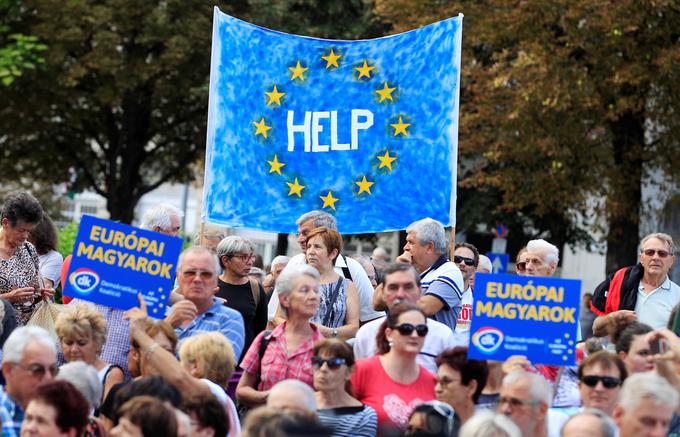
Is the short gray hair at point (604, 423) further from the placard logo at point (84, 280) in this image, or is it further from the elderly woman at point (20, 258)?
the elderly woman at point (20, 258)

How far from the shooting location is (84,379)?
264 inches

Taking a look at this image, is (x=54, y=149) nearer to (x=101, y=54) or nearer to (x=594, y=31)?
(x=101, y=54)

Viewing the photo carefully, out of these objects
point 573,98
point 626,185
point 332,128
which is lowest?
point 332,128

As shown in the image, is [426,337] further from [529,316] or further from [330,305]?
[330,305]

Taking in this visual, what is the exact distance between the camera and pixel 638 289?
10320 millimetres

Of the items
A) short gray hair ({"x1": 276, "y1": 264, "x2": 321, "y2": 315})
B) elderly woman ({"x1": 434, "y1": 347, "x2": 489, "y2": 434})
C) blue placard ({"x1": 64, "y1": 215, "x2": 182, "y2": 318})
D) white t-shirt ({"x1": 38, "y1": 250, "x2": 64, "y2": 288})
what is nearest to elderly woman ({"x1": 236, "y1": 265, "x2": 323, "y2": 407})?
short gray hair ({"x1": 276, "y1": 264, "x2": 321, "y2": 315})

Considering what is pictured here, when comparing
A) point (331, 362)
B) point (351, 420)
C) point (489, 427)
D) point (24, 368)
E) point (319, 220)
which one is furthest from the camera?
point (319, 220)

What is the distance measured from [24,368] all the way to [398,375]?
205 cm

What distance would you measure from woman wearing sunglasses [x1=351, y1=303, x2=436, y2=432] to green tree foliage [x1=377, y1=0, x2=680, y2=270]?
16.2 m

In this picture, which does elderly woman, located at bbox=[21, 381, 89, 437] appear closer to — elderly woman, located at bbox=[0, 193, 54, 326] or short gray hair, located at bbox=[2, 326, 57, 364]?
short gray hair, located at bbox=[2, 326, 57, 364]

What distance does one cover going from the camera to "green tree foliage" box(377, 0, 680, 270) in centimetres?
2352

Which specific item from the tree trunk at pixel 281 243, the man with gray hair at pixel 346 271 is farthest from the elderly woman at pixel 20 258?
the tree trunk at pixel 281 243

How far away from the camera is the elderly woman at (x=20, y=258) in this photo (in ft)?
30.1

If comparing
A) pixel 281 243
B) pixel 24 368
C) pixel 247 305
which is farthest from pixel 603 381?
pixel 281 243
